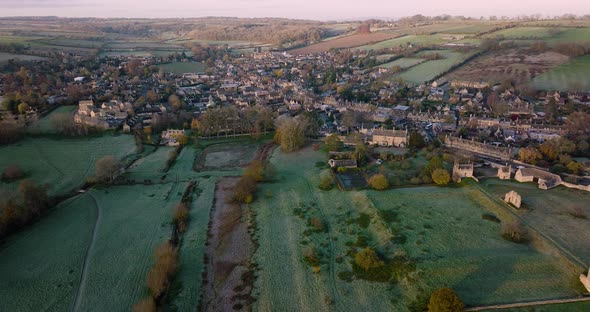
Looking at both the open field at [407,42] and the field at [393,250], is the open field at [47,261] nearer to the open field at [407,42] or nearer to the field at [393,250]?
the field at [393,250]

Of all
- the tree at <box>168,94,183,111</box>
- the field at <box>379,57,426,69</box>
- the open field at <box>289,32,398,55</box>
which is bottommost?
the tree at <box>168,94,183,111</box>

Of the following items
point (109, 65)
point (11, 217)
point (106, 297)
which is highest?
point (109, 65)

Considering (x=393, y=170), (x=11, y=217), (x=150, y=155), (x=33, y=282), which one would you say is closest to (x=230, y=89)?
(x=150, y=155)

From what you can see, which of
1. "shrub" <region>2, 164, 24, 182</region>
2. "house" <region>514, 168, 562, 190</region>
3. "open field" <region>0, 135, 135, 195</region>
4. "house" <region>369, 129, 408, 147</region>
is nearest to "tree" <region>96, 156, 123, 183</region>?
"open field" <region>0, 135, 135, 195</region>

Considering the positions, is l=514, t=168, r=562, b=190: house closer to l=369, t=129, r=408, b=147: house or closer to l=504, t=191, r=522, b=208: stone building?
l=504, t=191, r=522, b=208: stone building

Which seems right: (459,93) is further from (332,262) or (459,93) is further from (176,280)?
(176,280)

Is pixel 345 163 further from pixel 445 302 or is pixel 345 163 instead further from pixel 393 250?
pixel 445 302

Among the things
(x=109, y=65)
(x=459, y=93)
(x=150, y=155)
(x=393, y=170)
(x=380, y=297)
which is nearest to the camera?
(x=380, y=297)
